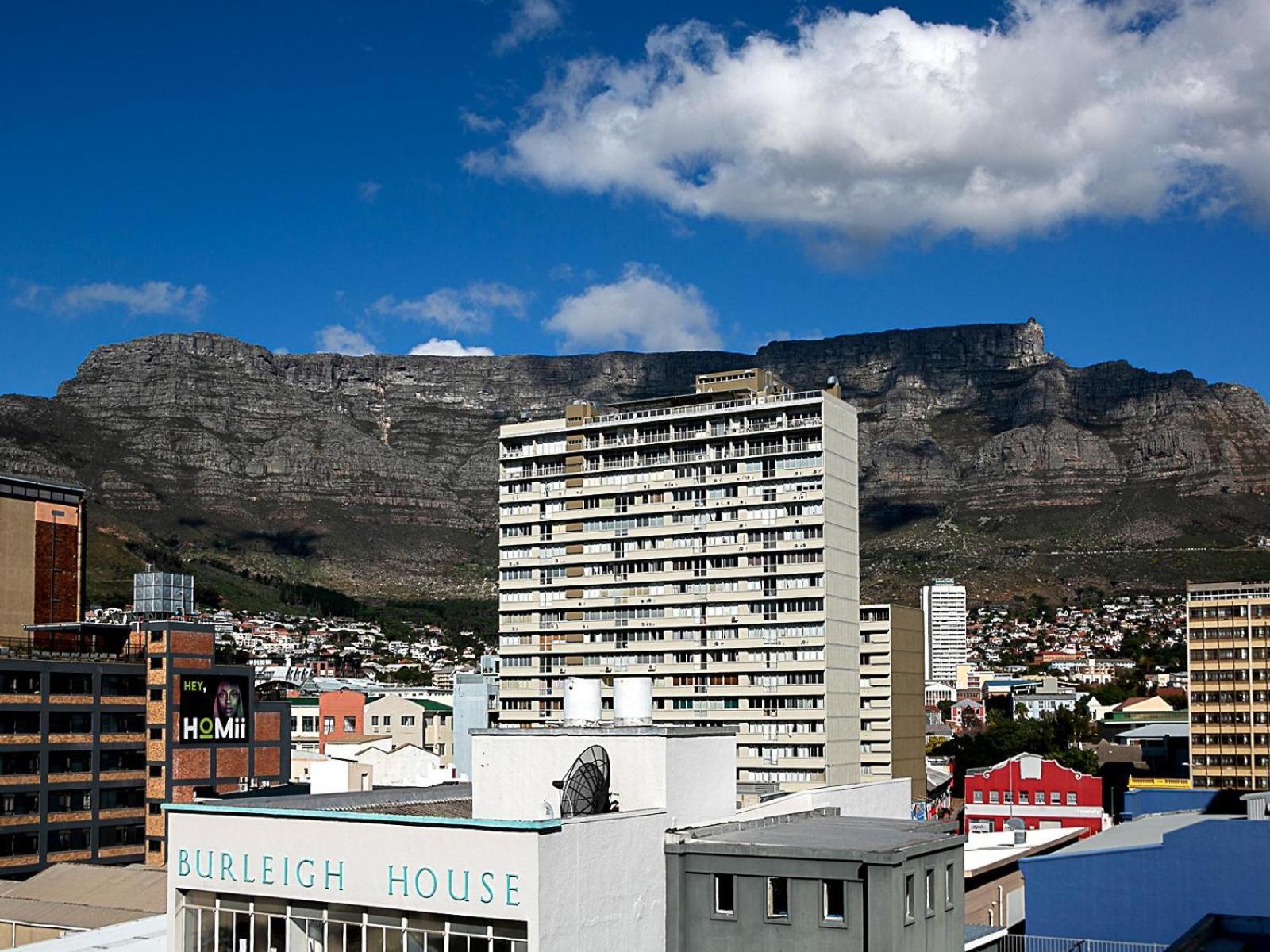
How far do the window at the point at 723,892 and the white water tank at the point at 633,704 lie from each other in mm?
8812

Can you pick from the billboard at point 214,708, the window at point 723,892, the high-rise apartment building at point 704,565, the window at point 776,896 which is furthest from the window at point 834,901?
the high-rise apartment building at point 704,565

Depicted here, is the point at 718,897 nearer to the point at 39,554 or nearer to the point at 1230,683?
the point at 39,554

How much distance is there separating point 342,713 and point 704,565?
56349 mm

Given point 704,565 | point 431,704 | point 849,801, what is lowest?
point 431,704

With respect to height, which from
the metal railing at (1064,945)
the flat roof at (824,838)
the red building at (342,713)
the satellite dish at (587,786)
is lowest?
the red building at (342,713)

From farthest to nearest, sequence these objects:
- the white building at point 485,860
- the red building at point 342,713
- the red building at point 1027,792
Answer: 1. the red building at point 342,713
2. the red building at point 1027,792
3. the white building at point 485,860

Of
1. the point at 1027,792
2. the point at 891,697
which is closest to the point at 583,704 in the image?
the point at 891,697

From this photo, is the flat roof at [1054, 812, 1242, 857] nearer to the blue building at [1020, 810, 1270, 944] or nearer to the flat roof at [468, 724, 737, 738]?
the blue building at [1020, 810, 1270, 944]

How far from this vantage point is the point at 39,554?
106500 millimetres

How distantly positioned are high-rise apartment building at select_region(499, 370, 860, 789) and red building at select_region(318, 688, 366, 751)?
37.5 meters

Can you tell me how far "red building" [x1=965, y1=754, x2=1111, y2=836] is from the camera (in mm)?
114688

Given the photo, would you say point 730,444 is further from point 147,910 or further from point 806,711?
point 147,910

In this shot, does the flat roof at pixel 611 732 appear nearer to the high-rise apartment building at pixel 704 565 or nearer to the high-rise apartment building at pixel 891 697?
the high-rise apartment building at pixel 704 565

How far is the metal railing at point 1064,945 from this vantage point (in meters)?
42.9
